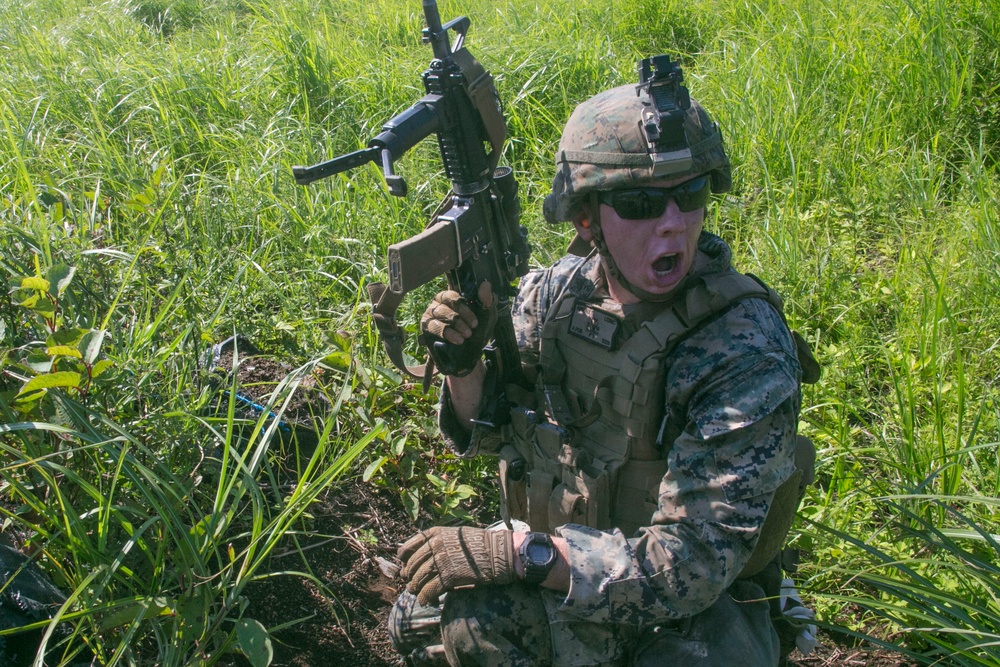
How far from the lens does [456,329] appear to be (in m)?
2.27

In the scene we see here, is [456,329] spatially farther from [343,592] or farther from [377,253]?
[377,253]

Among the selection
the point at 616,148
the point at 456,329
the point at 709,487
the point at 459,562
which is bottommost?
the point at 459,562

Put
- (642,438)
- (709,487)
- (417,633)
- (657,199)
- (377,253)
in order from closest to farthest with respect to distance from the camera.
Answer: (709,487) → (657,199) → (642,438) → (417,633) → (377,253)

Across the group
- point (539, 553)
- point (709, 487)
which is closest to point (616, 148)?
point (709, 487)

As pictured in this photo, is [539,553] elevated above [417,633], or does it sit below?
above

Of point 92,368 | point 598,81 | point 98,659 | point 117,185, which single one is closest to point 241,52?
point 117,185

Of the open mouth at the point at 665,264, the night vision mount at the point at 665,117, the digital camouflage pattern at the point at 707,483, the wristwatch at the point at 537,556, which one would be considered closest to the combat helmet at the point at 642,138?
the night vision mount at the point at 665,117

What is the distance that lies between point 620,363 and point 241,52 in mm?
4542

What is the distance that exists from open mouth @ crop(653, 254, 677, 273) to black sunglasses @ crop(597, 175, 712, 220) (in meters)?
0.11

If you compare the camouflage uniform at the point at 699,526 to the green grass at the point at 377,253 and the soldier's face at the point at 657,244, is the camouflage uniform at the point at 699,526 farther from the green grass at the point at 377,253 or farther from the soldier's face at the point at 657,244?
the green grass at the point at 377,253

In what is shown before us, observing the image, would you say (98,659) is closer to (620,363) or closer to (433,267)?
(433,267)

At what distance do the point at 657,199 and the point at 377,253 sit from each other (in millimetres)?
1953

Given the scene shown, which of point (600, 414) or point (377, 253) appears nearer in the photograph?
point (600, 414)

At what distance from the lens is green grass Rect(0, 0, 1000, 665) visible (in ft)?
7.51
